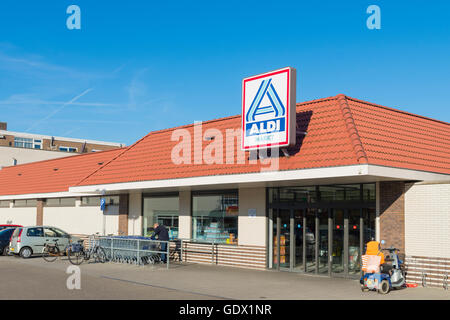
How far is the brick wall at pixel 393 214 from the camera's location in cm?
1545

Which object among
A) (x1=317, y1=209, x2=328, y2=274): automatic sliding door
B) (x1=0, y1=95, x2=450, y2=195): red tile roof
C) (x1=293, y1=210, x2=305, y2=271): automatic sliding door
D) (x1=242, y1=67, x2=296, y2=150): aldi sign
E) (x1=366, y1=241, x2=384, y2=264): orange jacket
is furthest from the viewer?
(x1=293, y1=210, x2=305, y2=271): automatic sliding door

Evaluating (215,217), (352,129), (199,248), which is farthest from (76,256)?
(352,129)

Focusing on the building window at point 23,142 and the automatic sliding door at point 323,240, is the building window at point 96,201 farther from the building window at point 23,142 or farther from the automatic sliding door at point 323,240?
the building window at point 23,142

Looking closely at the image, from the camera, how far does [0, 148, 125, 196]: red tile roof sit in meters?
31.4

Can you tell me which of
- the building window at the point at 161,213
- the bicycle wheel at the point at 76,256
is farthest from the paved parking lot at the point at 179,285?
the building window at the point at 161,213

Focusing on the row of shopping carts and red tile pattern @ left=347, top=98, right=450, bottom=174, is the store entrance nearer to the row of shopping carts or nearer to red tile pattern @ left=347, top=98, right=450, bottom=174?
red tile pattern @ left=347, top=98, right=450, bottom=174

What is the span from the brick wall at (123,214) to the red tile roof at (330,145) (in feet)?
6.14

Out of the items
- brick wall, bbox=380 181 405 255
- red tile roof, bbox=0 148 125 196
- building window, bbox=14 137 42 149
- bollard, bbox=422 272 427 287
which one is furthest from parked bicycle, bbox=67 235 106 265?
building window, bbox=14 137 42 149

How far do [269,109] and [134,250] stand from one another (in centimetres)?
759

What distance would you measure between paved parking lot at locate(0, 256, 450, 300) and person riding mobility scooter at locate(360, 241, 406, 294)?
213 millimetres

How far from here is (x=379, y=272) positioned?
44.7 feet

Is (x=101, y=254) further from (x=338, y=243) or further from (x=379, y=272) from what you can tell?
(x=379, y=272)
